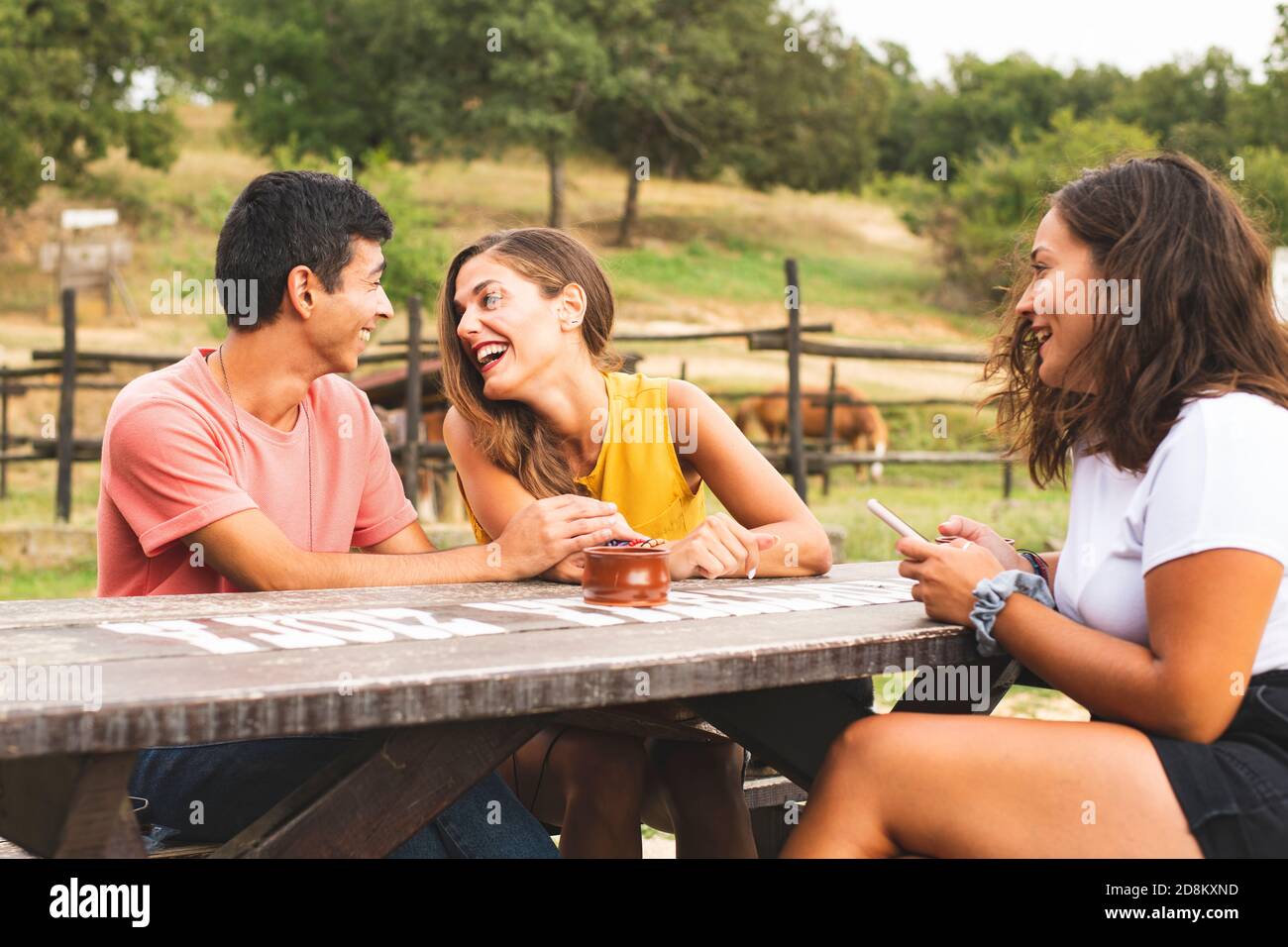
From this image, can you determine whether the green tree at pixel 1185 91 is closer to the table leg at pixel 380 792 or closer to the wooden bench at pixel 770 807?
the wooden bench at pixel 770 807

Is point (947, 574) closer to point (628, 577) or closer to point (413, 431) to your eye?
point (628, 577)

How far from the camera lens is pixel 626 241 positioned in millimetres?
31062

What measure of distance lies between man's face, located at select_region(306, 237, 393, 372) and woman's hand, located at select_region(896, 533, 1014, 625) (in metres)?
1.16

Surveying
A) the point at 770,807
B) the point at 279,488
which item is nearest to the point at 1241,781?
the point at 770,807

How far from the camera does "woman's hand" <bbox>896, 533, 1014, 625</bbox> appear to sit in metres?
1.84

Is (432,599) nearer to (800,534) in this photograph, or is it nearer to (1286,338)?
(800,534)

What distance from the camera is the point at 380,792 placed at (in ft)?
4.87

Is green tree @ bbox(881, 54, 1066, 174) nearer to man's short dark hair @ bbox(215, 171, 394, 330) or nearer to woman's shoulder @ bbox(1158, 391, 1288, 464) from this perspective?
man's short dark hair @ bbox(215, 171, 394, 330)

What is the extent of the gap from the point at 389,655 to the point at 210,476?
848 millimetres

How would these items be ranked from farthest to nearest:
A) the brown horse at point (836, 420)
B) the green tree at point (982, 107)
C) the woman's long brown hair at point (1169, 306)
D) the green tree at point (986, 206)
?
the green tree at point (982, 107) < the green tree at point (986, 206) < the brown horse at point (836, 420) < the woman's long brown hair at point (1169, 306)

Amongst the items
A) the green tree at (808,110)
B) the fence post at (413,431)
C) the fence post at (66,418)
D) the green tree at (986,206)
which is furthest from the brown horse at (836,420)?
the green tree at (808,110)

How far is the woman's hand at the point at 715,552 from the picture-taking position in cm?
231

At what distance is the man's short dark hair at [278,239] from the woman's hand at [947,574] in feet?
4.13

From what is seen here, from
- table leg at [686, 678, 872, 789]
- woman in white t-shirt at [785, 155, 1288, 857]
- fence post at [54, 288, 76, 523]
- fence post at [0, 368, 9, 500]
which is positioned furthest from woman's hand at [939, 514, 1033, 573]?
fence post at [0, 368, 9, 500]
